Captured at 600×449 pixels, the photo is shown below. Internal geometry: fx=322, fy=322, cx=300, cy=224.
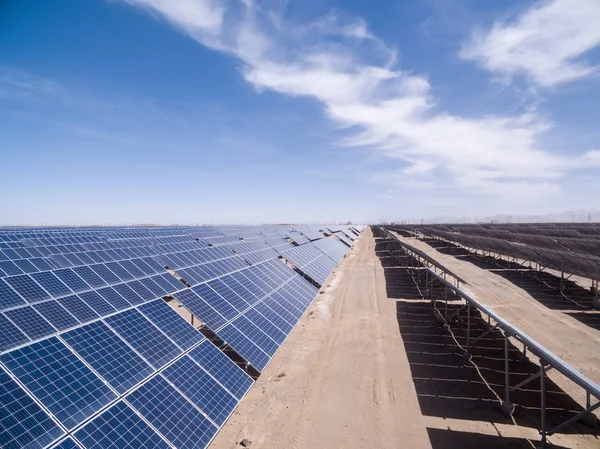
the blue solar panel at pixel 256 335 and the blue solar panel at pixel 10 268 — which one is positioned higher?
the blue solar panel at pixel 10 268

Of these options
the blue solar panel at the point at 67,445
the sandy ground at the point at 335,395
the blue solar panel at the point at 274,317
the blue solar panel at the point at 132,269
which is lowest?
the sandy ground at the point at 335,395

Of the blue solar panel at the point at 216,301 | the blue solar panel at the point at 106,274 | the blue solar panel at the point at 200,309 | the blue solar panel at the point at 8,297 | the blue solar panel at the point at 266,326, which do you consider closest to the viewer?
the blue solar panel at the point at 8,297

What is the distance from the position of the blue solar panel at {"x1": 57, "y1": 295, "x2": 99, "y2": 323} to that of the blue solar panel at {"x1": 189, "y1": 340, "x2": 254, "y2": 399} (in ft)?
9.42

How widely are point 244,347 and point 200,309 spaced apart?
2189 millimetres

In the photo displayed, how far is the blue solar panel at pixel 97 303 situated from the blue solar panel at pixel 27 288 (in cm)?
92

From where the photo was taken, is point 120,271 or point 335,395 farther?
point 120,271

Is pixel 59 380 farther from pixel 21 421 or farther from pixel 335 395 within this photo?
pixel 335 395

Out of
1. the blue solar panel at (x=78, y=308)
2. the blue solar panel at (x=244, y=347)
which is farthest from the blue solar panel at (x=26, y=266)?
the blue solar panel at (x=244, y=347)

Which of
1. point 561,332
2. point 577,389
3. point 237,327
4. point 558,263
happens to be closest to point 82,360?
point 237,327

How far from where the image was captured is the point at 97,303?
30.8ft

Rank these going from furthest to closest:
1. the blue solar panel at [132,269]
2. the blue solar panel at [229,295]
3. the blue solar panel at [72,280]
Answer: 1. the blue solar panel at [229,295]
2. the blue solar panel at [132,269]
3. the blue solar panel at [72,280]

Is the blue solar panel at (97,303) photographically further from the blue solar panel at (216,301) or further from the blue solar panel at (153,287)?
the blue solar panel at (216,301)

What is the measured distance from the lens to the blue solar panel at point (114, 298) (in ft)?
31.9

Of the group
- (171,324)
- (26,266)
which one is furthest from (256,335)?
(26,266)
